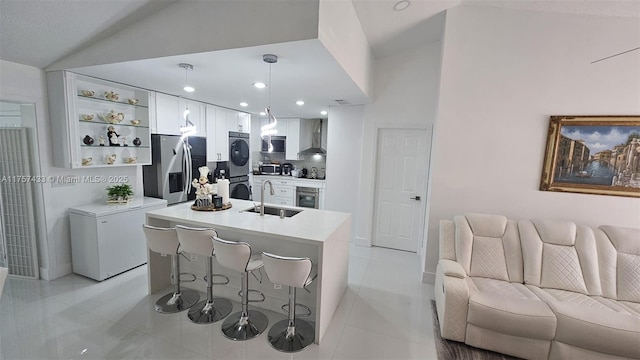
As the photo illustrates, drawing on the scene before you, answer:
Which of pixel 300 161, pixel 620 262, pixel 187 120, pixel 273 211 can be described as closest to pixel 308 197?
pixel 300 161

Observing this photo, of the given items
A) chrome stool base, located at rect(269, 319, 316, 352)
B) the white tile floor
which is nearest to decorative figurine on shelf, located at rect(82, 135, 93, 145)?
the white tile floor

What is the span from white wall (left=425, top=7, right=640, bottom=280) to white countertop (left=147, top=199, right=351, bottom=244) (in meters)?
1.51

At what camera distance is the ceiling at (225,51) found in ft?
7.35

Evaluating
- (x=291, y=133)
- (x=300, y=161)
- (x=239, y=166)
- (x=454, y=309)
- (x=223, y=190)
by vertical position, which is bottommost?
(x=454, y=309)

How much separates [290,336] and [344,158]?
3033 millimetres

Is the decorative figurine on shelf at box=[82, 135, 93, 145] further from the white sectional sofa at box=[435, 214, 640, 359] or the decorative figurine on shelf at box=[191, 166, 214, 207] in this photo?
the white sectional sofa at box=[435, 214, 640, 359]

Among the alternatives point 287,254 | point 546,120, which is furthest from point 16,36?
point 546,120

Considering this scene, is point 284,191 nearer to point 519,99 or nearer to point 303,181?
point 303,181

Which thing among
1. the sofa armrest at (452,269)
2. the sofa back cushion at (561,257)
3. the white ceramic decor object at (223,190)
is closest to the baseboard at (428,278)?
the sofa armrest at (452,269)

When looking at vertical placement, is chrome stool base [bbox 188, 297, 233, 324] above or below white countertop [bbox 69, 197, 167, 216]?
below

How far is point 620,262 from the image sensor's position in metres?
2.56

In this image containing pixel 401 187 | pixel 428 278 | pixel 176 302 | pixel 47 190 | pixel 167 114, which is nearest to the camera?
pixel 176 302

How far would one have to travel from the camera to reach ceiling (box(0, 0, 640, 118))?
7.35ft

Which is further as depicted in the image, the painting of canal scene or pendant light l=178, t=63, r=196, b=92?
the painting of canal scene
